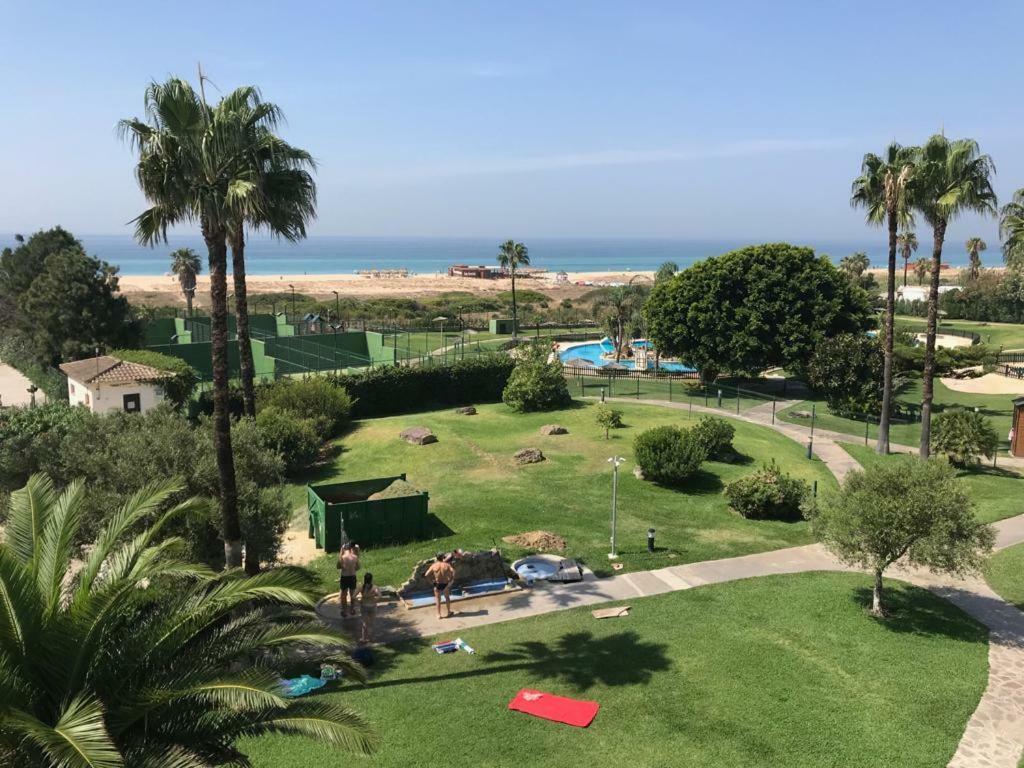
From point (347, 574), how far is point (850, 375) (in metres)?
34.2

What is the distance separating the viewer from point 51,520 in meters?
9.79

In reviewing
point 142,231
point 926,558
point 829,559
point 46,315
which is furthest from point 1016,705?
point 46,315

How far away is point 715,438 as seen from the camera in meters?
30.3

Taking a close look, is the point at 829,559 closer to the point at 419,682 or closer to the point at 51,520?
the point at 419,682

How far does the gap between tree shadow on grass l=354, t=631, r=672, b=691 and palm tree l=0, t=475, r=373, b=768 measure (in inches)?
211

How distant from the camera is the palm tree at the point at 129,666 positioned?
24.1 feet

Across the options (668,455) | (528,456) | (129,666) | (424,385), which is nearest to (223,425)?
(129,666)

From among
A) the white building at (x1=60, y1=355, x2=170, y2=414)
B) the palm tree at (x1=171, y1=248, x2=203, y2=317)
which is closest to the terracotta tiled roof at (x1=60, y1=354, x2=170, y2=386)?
the white building at (x1=60, y1=355, x2=170, y2=414)

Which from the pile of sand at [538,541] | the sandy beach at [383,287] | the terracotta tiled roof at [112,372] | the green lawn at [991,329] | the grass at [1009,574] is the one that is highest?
the sandy beach at [383,287]

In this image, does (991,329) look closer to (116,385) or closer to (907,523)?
(907,523)

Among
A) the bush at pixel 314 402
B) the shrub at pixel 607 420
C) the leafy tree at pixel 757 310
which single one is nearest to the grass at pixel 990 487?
the shrub at pixel 607 420

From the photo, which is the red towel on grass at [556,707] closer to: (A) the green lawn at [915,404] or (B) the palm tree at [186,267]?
(A) the green lawn at [915,404]

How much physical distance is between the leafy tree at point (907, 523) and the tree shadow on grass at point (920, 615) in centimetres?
50

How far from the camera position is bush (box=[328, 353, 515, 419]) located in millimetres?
Result: 41000
